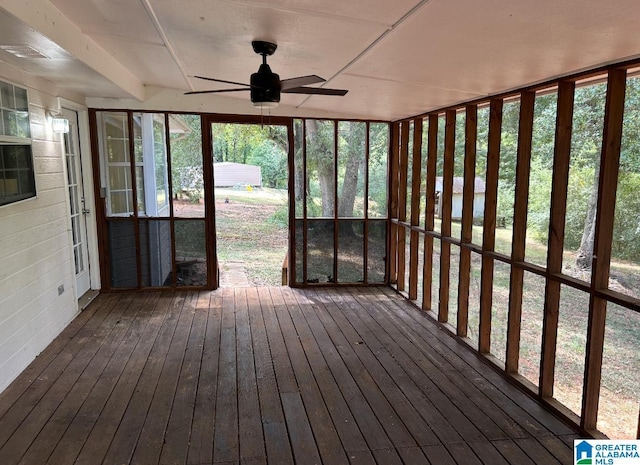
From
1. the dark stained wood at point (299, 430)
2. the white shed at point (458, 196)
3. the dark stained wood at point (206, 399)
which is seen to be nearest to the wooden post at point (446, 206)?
the white shed at point (458, 196)

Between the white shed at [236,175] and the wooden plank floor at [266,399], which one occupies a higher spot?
the white shed at [236,175]

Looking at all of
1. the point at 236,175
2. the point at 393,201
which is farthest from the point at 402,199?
the point at 236,175

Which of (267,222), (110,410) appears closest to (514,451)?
(110,410)

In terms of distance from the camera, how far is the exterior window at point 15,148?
119 inches

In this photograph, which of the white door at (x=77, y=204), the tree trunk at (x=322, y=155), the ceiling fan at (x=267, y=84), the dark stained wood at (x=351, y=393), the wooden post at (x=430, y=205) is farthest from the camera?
the tree trunk at (x=322, y=155)

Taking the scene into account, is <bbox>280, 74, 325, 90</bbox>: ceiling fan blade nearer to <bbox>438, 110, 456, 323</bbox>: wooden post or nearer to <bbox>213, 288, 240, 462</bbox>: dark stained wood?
<bbox>438, 110, 456, 323</bbox>: wooden post

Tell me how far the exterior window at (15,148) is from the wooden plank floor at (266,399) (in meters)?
1.42

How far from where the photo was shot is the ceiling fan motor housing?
8.94ft

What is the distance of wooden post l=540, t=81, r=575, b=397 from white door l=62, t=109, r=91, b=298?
4701 millimetres

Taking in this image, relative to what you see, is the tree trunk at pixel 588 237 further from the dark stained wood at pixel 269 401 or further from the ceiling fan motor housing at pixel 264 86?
the ceiling fan motor housing at pixel 264 86

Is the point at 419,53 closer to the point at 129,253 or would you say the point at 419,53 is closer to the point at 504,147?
the point at 504,147

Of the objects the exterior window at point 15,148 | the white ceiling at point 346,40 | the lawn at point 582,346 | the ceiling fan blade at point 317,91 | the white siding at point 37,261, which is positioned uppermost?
the white ceiling at point 346,40

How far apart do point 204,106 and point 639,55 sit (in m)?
4.38

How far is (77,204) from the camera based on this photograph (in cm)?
495
